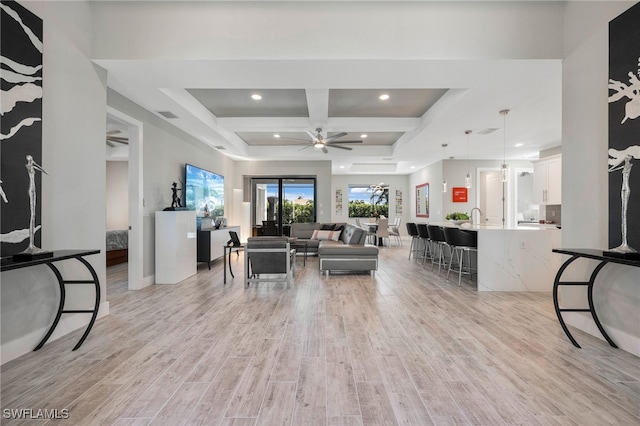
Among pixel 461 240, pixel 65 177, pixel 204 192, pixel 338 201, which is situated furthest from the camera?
pixel 338 201

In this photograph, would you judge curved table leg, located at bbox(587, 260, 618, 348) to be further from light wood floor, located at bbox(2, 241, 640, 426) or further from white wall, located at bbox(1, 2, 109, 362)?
white wall, located at bbox(1, 2, 109, 362)

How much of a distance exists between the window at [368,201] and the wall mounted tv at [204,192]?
264 inches

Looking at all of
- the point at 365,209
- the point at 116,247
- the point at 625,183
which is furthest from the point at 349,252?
the point at 365,209

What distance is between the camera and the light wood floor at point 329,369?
1.69m

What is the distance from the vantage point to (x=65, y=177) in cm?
280

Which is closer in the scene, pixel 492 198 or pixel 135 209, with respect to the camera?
pixel 135 209

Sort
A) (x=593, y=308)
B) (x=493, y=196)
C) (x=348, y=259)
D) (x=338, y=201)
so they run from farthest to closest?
(x=338, y=201)
(x=493, y=196)
(x=348, y=259)
(x=593, y=308)

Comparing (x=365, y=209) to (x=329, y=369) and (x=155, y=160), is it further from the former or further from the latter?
(x=329, y=369)

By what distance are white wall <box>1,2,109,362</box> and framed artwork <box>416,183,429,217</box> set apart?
9557 mm

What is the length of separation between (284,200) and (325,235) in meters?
2.68

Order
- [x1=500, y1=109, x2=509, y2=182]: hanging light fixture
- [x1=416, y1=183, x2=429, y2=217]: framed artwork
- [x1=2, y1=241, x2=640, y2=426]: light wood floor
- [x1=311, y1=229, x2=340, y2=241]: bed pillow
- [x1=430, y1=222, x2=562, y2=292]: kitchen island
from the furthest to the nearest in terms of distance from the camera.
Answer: [x1=416, y1=183, x2=429, y2=217]: framed artwork, [x1=311, y1=229, x2=340, y2=241]: bed pillow, [x1=500, y1=109, x2=509, y2=182]: hanging light fixture, [x1=430, y1=222, x2=562, y2=292]: kitchen island, [x1=2, y1=241, x2=640, y2=426]: light wood floor

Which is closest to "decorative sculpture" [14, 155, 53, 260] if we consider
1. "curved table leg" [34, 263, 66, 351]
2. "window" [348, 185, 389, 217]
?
"curved table leg" [34, 263, 66, 351]

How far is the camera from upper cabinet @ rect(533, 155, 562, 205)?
6504 millimetres

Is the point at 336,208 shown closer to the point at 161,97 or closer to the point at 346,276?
the point at 346,276
